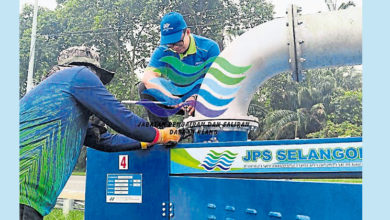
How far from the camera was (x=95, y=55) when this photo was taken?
7.24ft

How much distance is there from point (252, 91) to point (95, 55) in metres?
0.90

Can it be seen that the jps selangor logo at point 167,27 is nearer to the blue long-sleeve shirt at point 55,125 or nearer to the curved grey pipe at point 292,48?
the curved grey pipe at point 292,48

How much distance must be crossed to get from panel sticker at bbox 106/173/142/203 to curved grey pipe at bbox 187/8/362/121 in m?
0.50

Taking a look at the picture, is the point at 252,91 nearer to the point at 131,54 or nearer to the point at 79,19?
the point at 131,54

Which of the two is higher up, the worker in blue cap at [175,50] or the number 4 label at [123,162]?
the worker in blue cap at [175,50]

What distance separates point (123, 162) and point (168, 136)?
40cm

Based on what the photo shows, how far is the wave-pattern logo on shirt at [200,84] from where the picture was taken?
2375mm

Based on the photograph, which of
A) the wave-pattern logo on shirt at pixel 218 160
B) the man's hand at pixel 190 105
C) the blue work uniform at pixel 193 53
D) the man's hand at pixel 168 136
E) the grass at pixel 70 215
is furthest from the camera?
the grass at pixel 70 215

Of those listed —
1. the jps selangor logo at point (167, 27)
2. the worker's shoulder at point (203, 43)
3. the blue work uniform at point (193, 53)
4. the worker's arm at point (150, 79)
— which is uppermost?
the jps selangor logo at point (167, 27)

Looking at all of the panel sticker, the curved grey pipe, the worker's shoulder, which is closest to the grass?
the panel sticker

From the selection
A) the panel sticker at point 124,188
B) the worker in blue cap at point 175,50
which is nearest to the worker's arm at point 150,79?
the worker in blue cap at point 175,50

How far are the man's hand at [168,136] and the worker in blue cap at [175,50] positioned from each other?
1.26 feet

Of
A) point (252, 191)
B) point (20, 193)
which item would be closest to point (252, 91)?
point (252, 191)

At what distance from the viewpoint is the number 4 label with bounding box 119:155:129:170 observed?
244 cm
